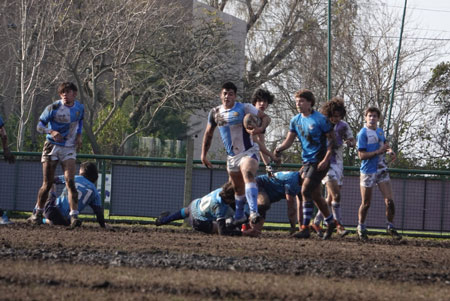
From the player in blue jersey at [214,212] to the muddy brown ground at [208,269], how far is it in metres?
1.14

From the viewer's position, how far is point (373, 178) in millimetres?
14008

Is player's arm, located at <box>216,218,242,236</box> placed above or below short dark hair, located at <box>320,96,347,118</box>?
below

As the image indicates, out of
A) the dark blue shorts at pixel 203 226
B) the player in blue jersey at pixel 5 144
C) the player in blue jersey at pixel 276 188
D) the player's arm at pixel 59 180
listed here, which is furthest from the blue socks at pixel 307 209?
the player in blue jersey at pixel 5 144

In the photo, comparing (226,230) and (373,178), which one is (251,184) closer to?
(226,230)

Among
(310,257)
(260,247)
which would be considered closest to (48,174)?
(260,247)

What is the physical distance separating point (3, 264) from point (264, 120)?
558 cm

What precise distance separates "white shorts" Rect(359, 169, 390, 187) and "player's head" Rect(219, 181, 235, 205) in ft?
7.77

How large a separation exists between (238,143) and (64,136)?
2.79 metres

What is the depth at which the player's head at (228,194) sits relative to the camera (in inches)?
506

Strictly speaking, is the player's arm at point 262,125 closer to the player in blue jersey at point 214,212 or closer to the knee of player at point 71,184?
the player in blue jersey at point 214,212

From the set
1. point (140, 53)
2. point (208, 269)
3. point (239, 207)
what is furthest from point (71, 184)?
point (140, 53)

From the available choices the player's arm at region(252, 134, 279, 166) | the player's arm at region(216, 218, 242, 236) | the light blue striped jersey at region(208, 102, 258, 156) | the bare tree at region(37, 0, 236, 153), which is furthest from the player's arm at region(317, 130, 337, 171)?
the bare tree at region(37, 0, 236, 153)

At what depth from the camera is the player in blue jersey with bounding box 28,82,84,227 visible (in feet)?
43.7

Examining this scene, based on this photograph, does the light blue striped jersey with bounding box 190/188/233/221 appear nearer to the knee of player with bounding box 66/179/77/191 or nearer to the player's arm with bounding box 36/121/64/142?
the knee of player with bounding box 66/179/77/191
